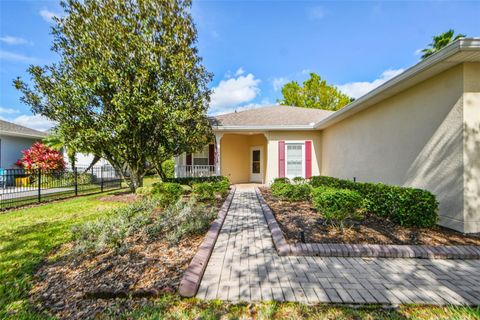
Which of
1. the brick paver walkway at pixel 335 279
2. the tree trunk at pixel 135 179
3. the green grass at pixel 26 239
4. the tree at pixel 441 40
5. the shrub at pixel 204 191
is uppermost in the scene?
the tree at pixel 441 40

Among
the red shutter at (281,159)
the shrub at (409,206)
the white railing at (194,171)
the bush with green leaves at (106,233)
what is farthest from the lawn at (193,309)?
the red shutter at (281,159)

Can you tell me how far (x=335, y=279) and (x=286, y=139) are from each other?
29.7 ft

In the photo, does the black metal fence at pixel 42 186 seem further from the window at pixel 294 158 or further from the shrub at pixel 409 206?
the shrub at pixel 409 206

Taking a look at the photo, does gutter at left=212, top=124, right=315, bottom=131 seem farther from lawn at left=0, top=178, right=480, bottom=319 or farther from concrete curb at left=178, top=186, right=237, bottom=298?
lawn at left=0, top=178, right=480, bottom=319

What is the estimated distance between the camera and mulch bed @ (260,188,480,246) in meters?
3.71

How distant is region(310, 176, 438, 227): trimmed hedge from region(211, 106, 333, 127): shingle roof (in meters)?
6.22

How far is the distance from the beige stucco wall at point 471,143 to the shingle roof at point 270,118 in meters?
6.70

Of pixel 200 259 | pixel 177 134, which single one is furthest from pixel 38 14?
pixel 200 259

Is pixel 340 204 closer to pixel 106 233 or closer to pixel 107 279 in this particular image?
pixel 107 279

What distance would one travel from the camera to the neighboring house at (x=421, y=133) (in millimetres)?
4086

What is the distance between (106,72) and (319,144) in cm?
1011

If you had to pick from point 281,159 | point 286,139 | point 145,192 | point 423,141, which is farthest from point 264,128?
point 423,141

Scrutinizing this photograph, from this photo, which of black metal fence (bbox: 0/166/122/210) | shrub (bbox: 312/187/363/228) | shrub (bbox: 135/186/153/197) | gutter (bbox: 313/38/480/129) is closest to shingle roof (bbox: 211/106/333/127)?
gutter (bbox: 313/38/480/129)

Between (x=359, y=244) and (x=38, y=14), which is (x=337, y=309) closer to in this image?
(x=359, y=244)
